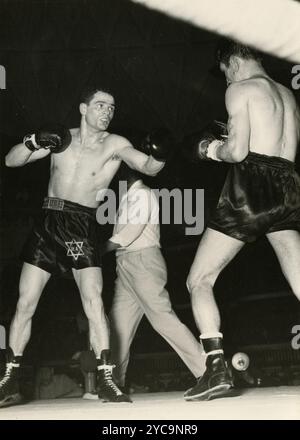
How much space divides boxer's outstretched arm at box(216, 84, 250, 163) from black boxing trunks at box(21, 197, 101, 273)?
3.08 feet

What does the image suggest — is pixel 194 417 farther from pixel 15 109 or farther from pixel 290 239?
pixel 15 109

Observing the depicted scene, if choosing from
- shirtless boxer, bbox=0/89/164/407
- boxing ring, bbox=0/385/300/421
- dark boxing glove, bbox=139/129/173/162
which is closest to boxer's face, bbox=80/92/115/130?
shirtless boxer, bbox=0/89/164/407

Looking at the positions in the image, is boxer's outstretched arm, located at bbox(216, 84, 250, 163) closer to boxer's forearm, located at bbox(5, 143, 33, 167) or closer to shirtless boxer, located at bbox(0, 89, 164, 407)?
shirtless boxer, located at bbox(0, 89, 164, 407)

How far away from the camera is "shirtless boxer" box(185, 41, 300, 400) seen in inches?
116

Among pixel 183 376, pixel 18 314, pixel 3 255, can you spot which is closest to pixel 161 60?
pixel 3 255

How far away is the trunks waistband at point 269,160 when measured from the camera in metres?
3.02

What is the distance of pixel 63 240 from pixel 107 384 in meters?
0.77

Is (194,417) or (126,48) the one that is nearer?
(194,417)

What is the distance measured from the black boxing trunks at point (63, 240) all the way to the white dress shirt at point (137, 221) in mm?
261

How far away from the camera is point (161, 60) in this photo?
7.64m

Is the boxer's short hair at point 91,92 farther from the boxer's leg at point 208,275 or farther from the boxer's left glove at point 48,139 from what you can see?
the boxer's leg at point 208,275

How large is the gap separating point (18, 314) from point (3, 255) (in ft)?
15.6
